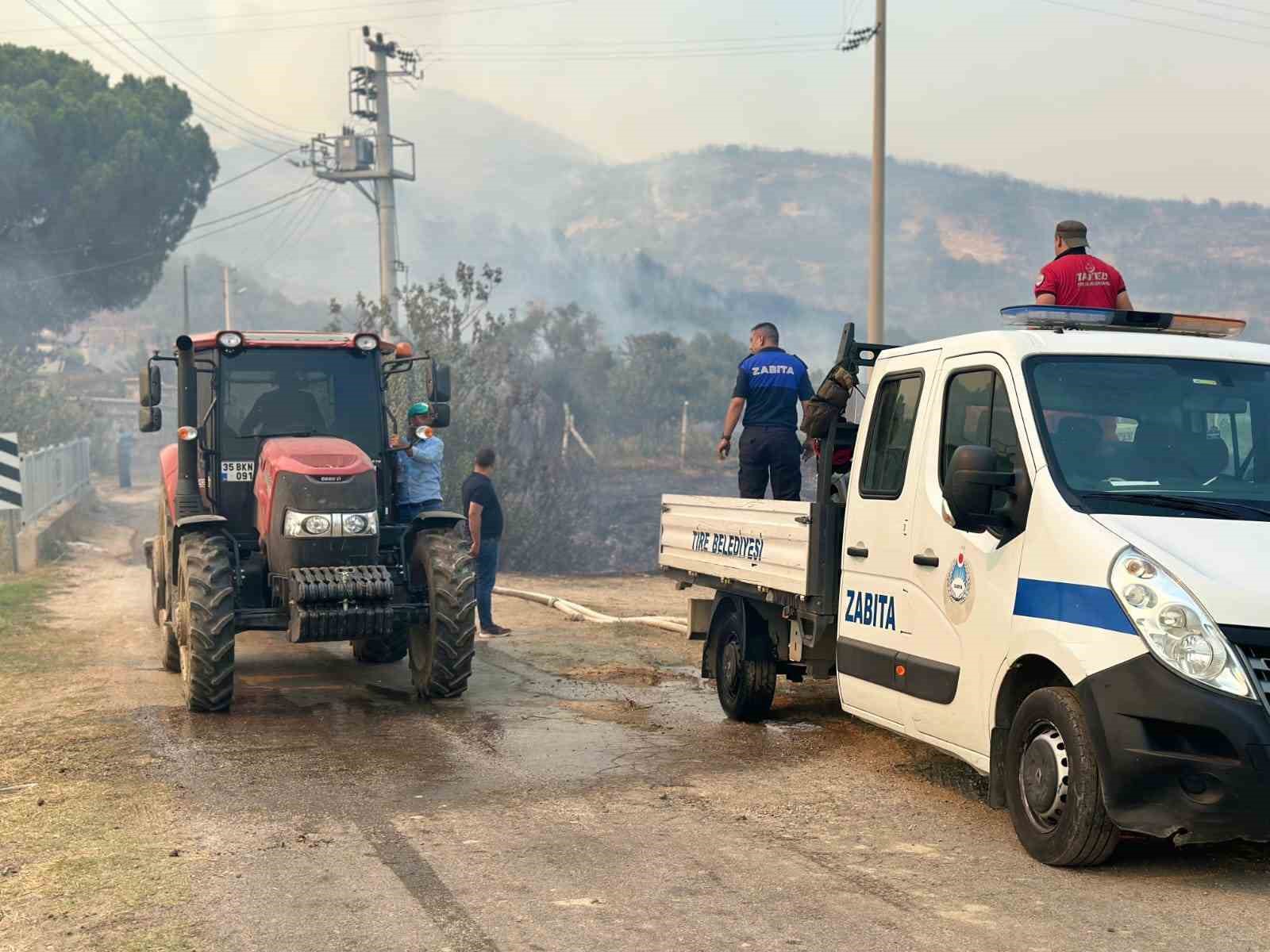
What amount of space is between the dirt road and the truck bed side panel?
3.35 ft

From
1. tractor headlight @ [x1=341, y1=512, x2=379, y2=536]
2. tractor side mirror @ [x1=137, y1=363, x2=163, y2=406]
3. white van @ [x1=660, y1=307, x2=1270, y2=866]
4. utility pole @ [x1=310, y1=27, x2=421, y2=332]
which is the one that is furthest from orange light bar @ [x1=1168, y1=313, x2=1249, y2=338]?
utility pole @ [x1=310, y1=27, x2=421, y2=332]

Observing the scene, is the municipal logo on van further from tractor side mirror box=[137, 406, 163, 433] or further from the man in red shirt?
tractor side mirror box=[137, 406, 163, 433]

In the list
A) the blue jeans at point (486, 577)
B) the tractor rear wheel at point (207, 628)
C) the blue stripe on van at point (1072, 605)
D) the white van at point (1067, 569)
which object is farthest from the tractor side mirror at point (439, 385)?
the blue stripe on van at point (1072, 605)

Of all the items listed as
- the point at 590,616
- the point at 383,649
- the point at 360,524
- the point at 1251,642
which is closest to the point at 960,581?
the point at 1251,642

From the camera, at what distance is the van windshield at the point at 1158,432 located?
607 centimetres

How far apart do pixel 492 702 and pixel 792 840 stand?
4.20 metres

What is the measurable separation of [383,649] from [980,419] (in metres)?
6.91

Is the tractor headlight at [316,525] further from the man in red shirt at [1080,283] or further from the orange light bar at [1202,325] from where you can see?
the orange light bar at [1202,325]

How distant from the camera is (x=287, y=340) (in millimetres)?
10969

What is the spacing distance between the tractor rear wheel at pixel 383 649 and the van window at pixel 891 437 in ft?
18.6

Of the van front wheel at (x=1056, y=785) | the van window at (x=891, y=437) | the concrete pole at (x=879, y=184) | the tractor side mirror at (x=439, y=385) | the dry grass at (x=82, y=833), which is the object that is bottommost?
the dry grass at (x=82, y=833)

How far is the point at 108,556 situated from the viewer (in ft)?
78.5

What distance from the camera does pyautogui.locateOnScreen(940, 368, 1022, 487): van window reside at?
6.44 meters

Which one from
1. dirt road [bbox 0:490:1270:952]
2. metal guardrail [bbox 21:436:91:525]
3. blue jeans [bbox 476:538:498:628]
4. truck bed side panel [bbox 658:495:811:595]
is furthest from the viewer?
metal guardrail [bbox 21:436:91:525]
